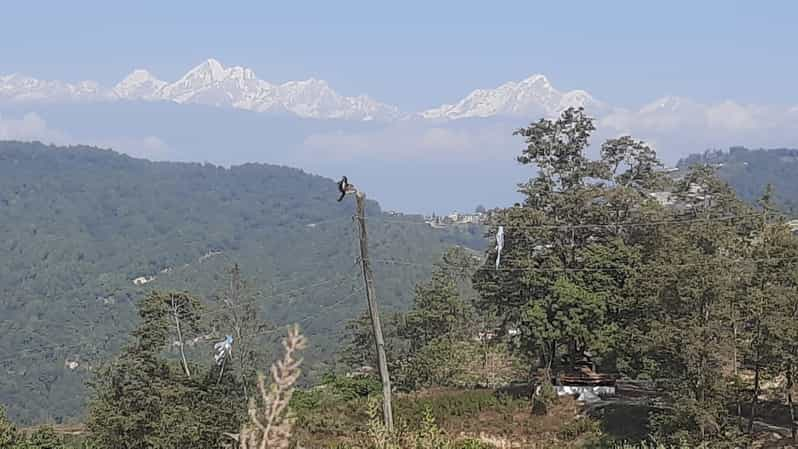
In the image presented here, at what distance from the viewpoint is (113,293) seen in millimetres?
124312

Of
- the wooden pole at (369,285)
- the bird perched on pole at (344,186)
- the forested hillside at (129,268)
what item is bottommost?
the forested hillside at (129,268)

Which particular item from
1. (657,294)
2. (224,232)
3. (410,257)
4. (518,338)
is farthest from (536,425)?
(224,232)

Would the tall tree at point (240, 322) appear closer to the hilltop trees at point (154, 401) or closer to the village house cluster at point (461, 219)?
the hilltop trees at point (154, 401)

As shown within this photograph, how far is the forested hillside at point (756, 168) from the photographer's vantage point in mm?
154375

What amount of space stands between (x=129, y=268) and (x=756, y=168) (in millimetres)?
Result: 123300

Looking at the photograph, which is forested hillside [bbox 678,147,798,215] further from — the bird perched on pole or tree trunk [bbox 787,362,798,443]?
the bird perched on pole

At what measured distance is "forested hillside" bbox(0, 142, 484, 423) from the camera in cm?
8731

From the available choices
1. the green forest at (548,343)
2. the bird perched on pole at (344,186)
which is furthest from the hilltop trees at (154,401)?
the bird perched on pole at (344,186)

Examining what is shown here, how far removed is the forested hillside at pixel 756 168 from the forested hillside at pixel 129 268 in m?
48.5

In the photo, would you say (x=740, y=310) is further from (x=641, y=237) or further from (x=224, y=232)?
(x=224, y=232)

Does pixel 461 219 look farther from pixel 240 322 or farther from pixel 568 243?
pixel 240 322

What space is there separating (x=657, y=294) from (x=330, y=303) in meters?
87.0

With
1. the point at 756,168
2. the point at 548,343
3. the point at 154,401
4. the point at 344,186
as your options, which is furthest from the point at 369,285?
the point at 756,168

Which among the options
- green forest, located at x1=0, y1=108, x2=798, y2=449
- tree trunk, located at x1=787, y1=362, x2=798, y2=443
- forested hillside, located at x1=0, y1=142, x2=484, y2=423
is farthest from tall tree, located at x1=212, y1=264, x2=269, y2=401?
forested hillside, located at x1=0, y1=142, x2=484, y2=423
